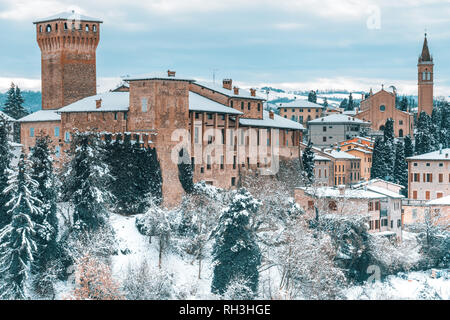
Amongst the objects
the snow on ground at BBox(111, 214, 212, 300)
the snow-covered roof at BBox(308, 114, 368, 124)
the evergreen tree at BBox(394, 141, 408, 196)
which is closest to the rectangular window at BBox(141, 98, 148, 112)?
the snow on ground at BBox(111, 214, 212, 300)

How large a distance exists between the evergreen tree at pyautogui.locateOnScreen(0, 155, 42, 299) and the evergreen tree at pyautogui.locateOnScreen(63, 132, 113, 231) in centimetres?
231

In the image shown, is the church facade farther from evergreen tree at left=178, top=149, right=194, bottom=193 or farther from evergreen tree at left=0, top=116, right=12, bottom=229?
evergreen tree at left=0, top=116, right=12, bottom=229

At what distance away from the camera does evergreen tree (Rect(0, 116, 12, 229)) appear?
44.7 metres

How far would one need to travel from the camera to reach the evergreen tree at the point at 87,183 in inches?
1781

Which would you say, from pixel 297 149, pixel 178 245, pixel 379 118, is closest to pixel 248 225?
pixel 178 245

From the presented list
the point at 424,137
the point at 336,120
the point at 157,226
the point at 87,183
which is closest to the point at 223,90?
the point at 157,226

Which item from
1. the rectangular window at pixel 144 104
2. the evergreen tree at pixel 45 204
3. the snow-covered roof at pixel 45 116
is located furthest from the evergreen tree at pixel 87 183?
the snow-covered roof at pixel 45 116

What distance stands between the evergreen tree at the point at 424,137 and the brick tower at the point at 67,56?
111ft

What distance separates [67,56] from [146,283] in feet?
83.9

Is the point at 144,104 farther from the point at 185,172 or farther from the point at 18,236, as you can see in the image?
the point at 18,236

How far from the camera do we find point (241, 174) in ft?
185

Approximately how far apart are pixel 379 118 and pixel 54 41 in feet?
178

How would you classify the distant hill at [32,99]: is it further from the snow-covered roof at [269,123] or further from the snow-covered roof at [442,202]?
the snow-covered roof at [442,202]
